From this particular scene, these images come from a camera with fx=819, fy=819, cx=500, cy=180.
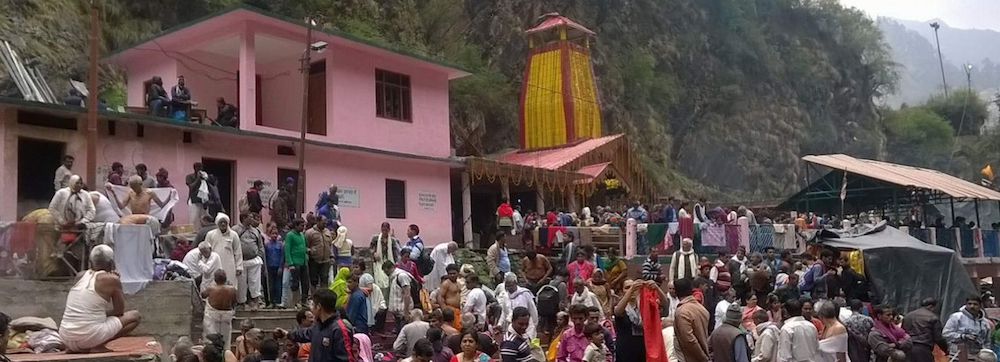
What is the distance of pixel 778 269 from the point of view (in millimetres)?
14820

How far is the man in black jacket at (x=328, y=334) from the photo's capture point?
20.3 ft

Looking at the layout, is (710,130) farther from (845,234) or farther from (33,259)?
(33,259)

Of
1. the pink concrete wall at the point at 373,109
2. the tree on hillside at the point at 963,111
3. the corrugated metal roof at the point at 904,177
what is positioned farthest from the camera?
the tree on hillside at the point at 963,111

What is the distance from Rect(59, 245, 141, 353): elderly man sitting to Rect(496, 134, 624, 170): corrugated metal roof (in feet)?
56.1

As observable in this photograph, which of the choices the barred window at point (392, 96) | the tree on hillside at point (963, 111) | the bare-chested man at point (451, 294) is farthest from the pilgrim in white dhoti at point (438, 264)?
the tree on hillside at point (963, 111)

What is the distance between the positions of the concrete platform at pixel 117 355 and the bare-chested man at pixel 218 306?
3.43 ft

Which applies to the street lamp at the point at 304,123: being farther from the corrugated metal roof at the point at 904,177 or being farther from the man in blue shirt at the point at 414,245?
the corrugated metal roof at the point at 904,177

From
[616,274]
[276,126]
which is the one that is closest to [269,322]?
[616,274]

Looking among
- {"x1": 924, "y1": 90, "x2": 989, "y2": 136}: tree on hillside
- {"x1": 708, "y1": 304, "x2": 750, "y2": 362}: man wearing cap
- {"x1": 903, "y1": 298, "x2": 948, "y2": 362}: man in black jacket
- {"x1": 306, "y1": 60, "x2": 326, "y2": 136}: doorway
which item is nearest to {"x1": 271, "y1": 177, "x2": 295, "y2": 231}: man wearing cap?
{"x1": 306, "y1": 60, "x2": 326, "y2": 136}: doorway

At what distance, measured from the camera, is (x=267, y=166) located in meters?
17.4

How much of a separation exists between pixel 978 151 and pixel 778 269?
49316 mm

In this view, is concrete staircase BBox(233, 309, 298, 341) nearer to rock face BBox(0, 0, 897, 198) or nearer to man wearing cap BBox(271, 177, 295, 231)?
man wearing cap BBox(271, 177, 295, 231)

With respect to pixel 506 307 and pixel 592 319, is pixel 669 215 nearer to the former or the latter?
pixel 506 307

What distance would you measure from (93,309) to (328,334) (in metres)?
3.07
